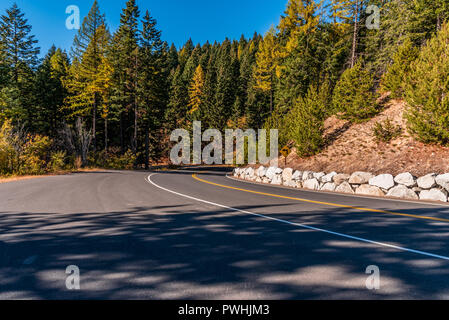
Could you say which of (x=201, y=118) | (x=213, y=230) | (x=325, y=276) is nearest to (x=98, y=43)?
(x=201, y=118)

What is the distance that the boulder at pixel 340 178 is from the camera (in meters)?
11.2

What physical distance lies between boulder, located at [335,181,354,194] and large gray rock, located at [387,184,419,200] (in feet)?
5.05

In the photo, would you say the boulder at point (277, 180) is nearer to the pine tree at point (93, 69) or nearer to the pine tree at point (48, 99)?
the pine tree at point (93, 69)

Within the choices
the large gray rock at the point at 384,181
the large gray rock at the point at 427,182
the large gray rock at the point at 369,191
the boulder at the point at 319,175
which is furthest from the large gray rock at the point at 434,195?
the boulder at the point at 319,175

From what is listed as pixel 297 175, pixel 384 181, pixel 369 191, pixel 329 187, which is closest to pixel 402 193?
pixel 384 181

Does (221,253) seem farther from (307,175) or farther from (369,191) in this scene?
(307,175)

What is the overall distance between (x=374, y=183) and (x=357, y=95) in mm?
8497

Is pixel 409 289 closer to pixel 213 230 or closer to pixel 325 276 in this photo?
pixel 325 276

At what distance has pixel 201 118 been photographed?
52000mm

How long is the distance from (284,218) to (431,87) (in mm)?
10258

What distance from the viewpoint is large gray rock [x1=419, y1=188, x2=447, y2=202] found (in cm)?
830

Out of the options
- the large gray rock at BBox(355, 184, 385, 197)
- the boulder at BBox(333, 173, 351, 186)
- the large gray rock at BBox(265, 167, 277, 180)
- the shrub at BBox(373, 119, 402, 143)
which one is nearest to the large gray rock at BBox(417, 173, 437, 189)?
the large gray rock at BBox(355, 184, 385, 197)

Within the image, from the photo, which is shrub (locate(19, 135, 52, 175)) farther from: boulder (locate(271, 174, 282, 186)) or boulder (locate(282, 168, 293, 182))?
boulder (locate(282, 168, 293, 182))
